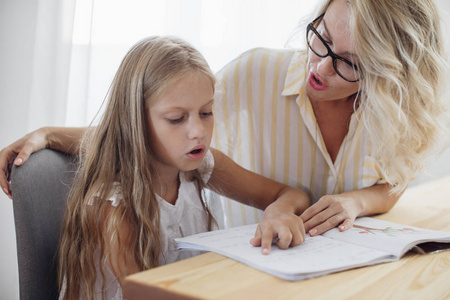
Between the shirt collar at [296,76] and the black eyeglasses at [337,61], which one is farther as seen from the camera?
the shirt collar at [296,76]

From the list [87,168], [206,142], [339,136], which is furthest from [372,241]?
[87,168]

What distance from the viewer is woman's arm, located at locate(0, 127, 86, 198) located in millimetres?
1012

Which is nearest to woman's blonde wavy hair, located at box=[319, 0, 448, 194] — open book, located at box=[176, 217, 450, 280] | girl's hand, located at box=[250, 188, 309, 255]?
open book, located at box=[176, 217, 450, 280]

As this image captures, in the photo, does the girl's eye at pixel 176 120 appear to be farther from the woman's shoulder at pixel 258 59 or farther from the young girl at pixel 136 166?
the woman's shoulder at pixel 258 59

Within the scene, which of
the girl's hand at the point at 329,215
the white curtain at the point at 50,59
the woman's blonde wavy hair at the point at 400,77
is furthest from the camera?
the white curtain at the point at 50,59

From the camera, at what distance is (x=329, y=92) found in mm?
1223

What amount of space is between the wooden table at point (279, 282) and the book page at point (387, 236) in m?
0.03

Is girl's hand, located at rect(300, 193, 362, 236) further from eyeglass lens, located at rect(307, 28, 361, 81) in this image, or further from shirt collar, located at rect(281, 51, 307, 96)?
shirt collar, located at rect(281, 51, 307, 96)

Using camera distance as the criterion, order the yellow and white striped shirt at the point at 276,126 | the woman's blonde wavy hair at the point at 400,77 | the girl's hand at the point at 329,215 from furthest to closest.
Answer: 1. the yellow and white striped shirt at the point at 276,126
2. the woman's blonde wavy hair at the point at 400,77
3. the girl's hand at the point at 329,215

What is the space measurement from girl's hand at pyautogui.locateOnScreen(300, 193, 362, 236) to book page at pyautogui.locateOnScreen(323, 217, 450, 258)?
0.02 m

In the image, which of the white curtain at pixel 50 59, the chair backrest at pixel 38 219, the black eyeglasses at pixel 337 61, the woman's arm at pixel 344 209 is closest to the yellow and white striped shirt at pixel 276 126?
the woman's arm at pixel 344 209

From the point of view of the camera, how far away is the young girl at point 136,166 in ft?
3.34

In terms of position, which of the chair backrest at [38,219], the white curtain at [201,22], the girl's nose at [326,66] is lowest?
the chair backrest at [38,219]

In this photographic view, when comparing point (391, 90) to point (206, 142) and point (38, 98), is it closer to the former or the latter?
point (206, 142)
